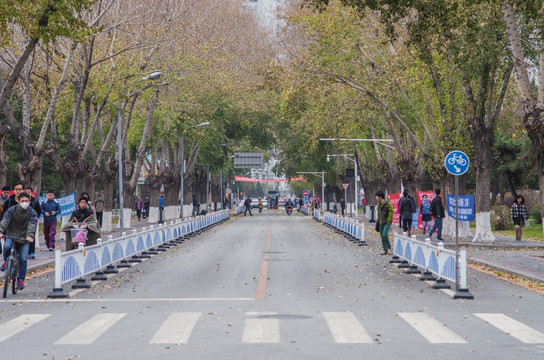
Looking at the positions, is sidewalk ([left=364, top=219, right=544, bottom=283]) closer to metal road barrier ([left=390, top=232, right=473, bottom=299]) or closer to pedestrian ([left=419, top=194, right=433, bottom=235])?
metal road barrier ([left=390, top=232, right=473, bottom=299])

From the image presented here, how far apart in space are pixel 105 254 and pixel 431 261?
711cm

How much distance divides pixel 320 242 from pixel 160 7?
1363 cm

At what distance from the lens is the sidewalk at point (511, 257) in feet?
57.4

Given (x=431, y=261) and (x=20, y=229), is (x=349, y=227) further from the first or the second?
(x=20, y=229)

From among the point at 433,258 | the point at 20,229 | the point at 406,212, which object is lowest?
the point at 433,258

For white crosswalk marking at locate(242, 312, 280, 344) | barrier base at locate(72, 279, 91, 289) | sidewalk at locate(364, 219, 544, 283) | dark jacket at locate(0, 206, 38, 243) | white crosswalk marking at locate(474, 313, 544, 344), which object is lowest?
white crosswalk marking at locate(474, 313, 544, 344)

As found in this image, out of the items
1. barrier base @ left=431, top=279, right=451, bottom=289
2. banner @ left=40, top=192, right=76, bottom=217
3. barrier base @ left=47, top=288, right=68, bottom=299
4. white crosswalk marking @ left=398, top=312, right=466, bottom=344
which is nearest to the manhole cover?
white crosswalk marking @ left=398, top=312, right=466, bottom=344

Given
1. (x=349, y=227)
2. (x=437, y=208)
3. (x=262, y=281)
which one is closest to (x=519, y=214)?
(x=437, y=208)

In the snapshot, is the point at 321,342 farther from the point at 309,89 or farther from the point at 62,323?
the point at 309,89

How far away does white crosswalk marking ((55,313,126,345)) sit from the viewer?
9188mm

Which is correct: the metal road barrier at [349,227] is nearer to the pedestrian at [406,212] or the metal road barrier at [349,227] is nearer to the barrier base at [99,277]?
the pedestrian at [406,212]

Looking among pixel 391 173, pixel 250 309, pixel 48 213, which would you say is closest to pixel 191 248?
pixel 48 213

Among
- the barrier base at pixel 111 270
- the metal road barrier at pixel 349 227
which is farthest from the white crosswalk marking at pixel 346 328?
the metal road barrier at pixel 349 227

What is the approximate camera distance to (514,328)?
10.0 meters
